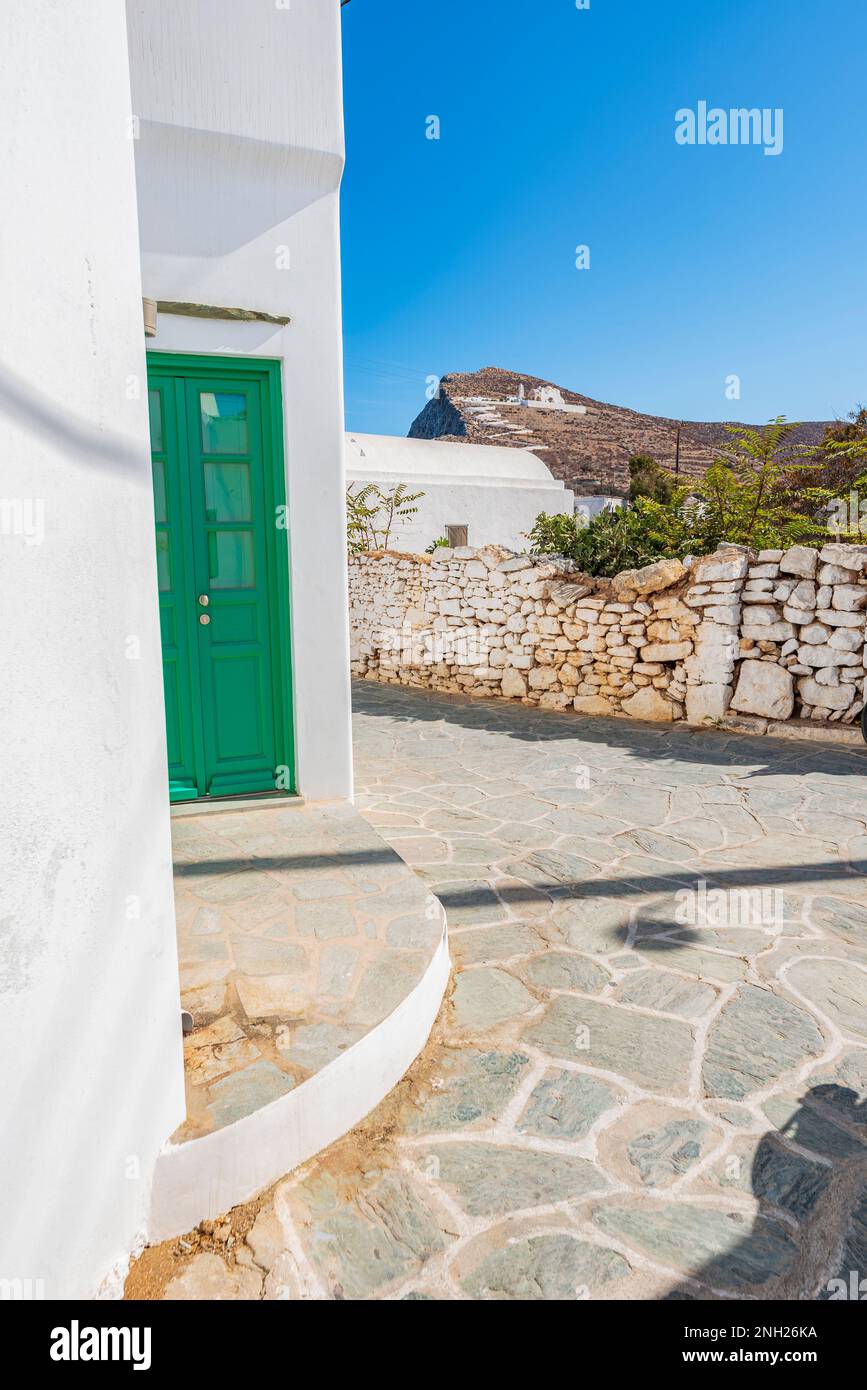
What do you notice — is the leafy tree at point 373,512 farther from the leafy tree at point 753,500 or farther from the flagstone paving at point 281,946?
the flagstone paving at point 281,946

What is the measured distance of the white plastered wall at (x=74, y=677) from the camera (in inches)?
56.2

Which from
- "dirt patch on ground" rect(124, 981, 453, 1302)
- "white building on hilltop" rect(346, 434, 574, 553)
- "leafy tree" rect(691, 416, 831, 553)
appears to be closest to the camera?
"dirt patch on ground" rect(124, 981, 453, 1302)

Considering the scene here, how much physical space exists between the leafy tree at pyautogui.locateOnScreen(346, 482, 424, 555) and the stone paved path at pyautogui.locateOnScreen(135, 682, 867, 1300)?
936 centimetres

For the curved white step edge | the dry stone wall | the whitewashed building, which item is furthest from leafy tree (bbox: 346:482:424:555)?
the whitewashed building

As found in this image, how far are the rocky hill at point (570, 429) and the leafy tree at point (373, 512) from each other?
913 centimetres

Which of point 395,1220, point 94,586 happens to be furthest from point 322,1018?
point 94,586

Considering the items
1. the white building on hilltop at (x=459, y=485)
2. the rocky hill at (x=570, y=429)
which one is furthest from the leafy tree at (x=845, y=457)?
the rocky hill at (x=570, y=429)

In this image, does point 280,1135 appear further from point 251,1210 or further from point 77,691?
point 77,691

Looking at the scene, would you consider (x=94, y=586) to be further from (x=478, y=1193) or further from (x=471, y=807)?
(x=471, y=807)

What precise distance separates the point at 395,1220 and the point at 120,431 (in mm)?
2154

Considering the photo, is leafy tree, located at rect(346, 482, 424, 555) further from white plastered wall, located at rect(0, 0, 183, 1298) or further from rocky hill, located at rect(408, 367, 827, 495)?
white plastered wall, located at rect(0, 0, 183, 1298)

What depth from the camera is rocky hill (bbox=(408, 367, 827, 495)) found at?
92.2ft
